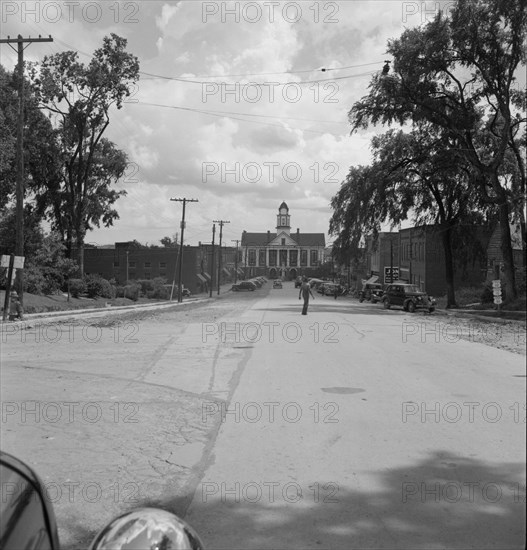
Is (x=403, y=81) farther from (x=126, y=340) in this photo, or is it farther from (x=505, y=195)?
(x=126, y=340)

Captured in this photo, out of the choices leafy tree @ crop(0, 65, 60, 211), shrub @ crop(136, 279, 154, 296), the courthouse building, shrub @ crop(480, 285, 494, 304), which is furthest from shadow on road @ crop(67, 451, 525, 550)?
the courthouse building

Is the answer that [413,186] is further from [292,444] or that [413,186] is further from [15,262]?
[292,444]

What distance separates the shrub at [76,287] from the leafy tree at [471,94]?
2543 centimetres

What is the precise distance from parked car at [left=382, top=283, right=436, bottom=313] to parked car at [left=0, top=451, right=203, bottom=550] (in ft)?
112

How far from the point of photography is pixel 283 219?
167m

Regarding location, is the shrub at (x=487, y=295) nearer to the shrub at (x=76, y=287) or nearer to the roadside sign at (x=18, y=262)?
the roadside sign at (x=18, y=262)

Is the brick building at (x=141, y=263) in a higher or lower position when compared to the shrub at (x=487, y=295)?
higher

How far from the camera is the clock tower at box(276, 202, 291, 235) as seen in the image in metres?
165

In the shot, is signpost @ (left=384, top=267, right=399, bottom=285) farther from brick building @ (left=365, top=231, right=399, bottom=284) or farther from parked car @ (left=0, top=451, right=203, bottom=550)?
parked car @ (left=0, top=451, right=203, bottom=550)

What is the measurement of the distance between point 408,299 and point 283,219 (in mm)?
131746

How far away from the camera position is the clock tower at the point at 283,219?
542 ft

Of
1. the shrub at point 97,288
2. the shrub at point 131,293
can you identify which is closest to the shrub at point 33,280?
the shrub at point 97,288

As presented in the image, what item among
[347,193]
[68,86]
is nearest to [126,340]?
[347,193]

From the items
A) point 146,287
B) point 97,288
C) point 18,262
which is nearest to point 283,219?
point 146,287
